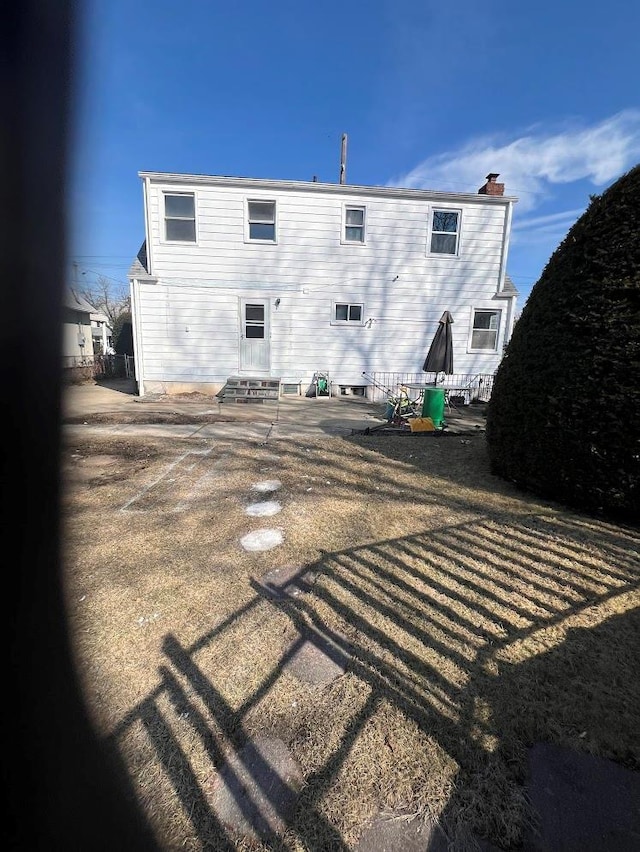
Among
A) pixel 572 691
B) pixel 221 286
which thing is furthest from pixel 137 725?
pixel 221 286

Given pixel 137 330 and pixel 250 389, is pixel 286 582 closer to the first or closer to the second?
pixel 250 389

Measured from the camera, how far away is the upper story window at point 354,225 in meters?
11.1

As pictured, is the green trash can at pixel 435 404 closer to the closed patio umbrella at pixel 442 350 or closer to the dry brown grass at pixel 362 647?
the closed patio umbrella at pixel 442 350

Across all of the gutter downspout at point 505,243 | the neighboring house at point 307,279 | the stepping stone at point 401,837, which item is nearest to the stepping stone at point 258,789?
the stepping stone at point 401,837

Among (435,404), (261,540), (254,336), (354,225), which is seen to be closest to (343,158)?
(354,225)

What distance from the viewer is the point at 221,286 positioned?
10.9 metres

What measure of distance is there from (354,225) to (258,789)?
480 inches

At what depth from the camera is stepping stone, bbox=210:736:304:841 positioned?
1.29 m

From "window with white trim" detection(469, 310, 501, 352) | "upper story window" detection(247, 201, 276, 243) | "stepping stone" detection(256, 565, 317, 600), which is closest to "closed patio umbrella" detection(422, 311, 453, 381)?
"window with white trim" detection(469, 310, 501, 352)

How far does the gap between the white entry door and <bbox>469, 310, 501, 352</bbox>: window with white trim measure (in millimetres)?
6402

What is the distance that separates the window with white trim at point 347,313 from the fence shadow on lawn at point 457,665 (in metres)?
9.30

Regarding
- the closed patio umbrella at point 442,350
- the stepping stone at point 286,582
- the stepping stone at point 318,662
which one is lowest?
the stepping stone at point 318,662

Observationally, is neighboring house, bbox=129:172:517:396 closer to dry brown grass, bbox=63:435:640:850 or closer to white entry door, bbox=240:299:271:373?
white entry door, bbox=240:299:271:373

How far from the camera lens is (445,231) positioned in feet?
37.5
